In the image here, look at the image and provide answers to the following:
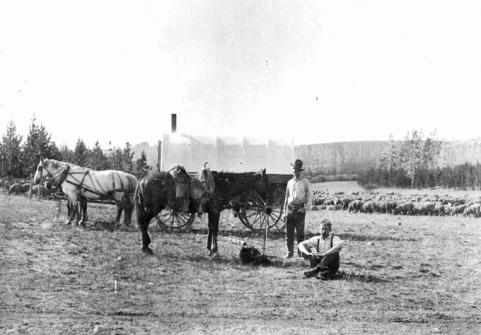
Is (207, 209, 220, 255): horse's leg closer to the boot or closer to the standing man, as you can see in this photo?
the standing man

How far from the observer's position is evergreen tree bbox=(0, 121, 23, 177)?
36.2m

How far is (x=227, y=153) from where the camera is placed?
47.3 ft

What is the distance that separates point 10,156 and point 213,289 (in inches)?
1342

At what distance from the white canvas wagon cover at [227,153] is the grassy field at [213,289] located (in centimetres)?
305

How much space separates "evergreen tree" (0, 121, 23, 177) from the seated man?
3268 cm

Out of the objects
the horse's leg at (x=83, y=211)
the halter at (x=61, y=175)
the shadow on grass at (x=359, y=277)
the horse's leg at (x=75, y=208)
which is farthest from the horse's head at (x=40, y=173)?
the shadow on grass at (x=359, y=277)

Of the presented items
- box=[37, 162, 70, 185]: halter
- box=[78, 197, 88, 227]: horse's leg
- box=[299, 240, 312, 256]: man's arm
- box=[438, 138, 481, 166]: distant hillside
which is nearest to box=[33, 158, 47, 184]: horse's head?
box=[37, 162, 70, 185]: halter

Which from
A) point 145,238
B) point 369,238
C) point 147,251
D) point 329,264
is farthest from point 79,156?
point 329,264

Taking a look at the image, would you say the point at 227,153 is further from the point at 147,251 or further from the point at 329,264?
the point at 329,264

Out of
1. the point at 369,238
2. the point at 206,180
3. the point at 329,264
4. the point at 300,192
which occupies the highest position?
the point at 206,180

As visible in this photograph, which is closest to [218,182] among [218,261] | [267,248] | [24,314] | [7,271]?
[267,248]

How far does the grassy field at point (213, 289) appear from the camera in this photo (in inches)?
218

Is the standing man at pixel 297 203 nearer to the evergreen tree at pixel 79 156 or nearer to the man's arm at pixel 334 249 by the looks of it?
the man's arm at pixel 334 249

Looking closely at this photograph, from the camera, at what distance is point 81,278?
7.35m
